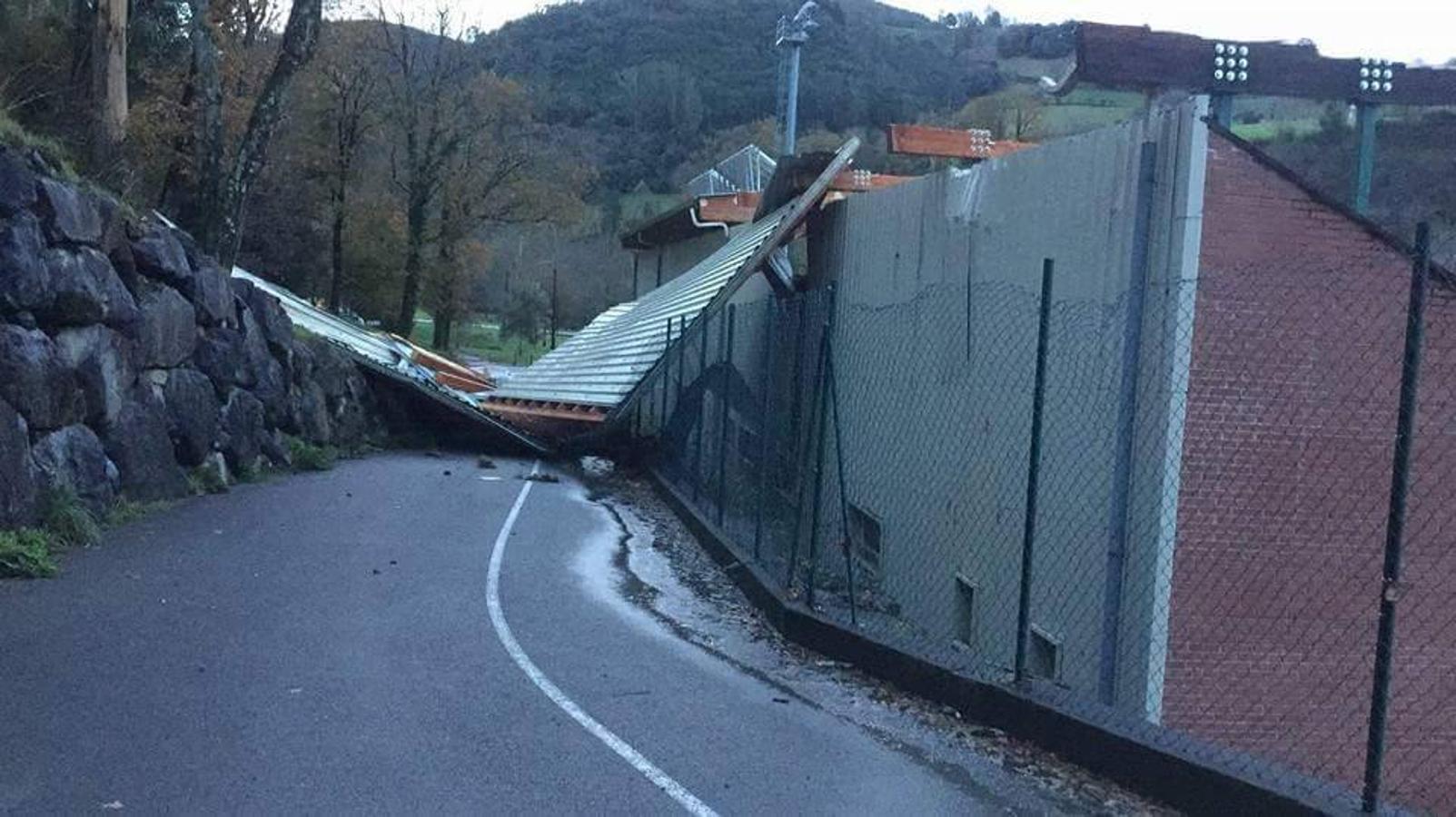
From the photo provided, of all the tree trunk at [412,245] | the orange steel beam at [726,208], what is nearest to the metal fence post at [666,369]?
the orange steel beam at [726,208]

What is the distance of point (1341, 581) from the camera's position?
1069cm

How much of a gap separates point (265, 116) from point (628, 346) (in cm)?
856

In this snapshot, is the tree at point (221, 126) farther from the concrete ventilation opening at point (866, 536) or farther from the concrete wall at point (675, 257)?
the concrete wall at point (675, 257)

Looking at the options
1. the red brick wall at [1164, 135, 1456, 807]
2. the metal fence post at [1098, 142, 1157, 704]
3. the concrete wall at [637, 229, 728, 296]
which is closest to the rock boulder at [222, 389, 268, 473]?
the metal fence post at [1098, 142, 1157, 704]

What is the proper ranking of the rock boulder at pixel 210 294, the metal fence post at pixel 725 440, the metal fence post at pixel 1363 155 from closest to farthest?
the metal fence post at pixel 1363 155 < the metal fence post at pixel 725 440 < the rock boulder at pixel 210 294

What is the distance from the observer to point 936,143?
2202 cm

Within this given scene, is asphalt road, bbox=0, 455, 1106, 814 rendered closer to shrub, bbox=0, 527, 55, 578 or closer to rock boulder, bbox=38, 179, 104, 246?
shrub, bbox=0, 527, 55, 578

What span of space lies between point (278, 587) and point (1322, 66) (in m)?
11.2

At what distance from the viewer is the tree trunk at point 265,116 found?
21734 mm

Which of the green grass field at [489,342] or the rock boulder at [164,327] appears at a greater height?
the rock boulder at [164,327]

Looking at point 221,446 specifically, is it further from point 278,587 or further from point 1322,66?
point 1322,66

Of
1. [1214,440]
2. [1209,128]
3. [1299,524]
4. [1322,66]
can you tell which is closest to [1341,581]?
[1299,524]

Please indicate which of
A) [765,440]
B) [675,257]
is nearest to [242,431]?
[765,440]

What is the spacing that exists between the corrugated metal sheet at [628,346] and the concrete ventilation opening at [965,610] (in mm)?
8500
